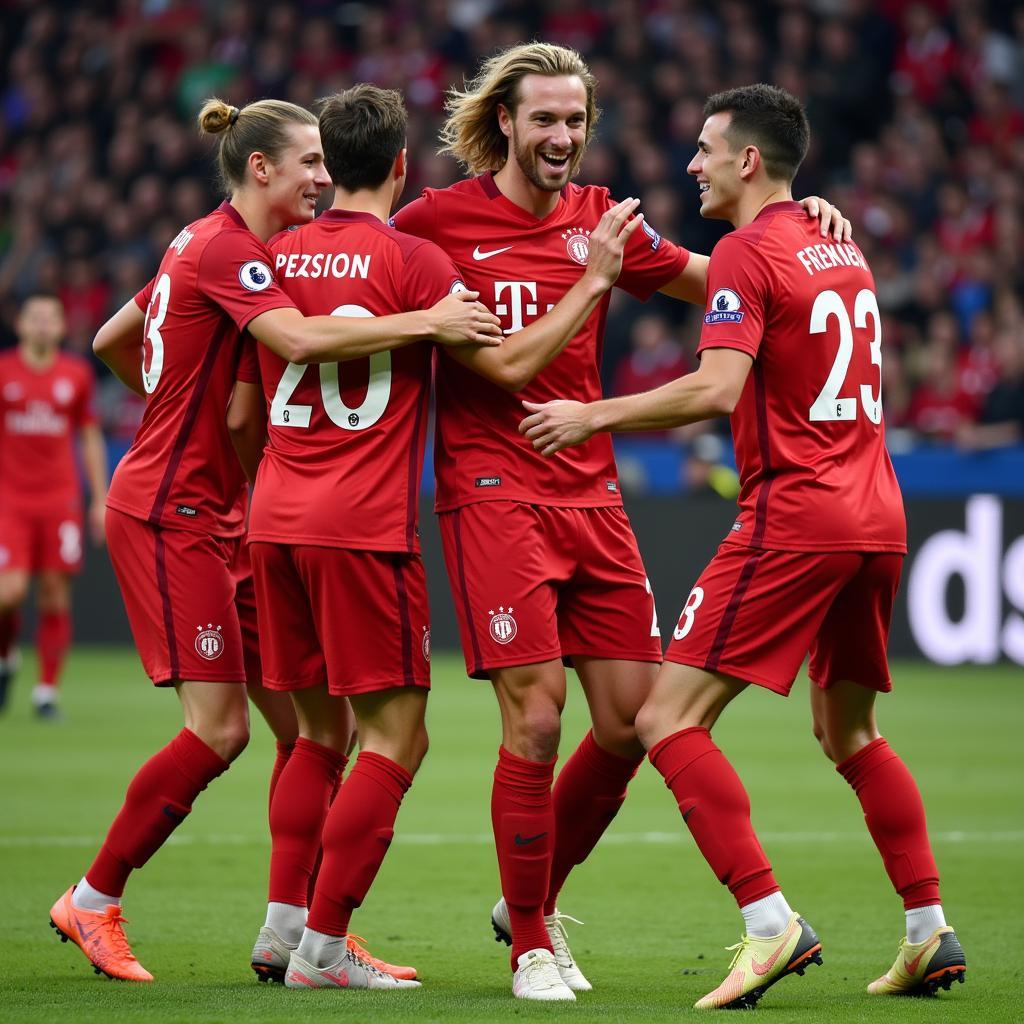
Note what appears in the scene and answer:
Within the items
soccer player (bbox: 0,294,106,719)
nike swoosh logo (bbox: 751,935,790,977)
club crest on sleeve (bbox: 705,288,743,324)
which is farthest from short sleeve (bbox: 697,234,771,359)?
soccer player (bbox: 0,294,106,719)

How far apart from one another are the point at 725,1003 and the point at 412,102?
52.0ft

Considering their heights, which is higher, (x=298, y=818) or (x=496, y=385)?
(x=496, y=385)

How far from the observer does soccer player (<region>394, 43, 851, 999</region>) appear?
4637 millimetres

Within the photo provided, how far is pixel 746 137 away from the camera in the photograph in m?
4.77

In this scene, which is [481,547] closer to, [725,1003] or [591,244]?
[591,244]

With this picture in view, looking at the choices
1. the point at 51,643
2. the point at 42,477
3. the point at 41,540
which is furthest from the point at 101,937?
the point at 42,477

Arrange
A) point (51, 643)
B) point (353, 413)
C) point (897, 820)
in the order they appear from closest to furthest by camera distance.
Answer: point (353, 413)
point (897, 820)
point (51, 643)

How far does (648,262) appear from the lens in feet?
16.7

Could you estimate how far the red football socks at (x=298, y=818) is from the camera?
15.8 feet

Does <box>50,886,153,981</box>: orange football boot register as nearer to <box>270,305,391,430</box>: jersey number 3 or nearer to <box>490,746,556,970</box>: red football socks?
<box>490,746,556,970</box>: red football socks

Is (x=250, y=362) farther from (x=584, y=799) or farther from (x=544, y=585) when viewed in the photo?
(x=584, y=799)

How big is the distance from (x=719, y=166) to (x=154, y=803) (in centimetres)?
234

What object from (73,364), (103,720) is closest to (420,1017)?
(103,720)

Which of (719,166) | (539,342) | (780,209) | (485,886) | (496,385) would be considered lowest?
(485,886)
